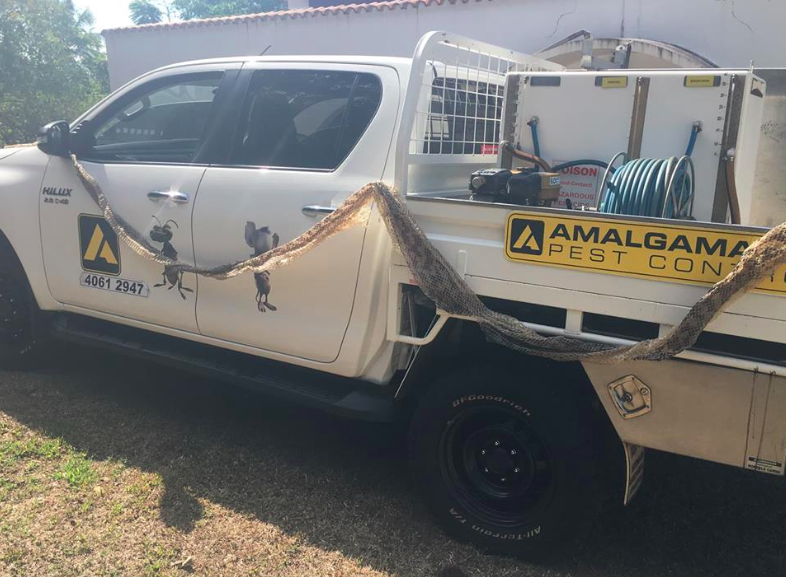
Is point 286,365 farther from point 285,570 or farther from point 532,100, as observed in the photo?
point 532,100

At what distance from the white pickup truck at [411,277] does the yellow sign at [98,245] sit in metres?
0.01

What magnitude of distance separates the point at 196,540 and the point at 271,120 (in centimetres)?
202

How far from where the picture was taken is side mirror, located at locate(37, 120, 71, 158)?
3.88 metres

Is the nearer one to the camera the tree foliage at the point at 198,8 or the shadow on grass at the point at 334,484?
the shadow on grass at the point at 334,484

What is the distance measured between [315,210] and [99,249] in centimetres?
153

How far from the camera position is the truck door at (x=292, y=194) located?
3096mm

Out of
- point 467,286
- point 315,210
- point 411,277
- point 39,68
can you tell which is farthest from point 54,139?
point 39,68

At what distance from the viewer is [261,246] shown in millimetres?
3246

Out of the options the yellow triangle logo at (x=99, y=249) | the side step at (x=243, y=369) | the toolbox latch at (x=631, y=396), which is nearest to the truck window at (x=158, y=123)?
the yellow triangle logo at (x=99, y=249)

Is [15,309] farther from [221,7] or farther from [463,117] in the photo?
[221,7]

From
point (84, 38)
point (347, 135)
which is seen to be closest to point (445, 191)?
point (347, 135)

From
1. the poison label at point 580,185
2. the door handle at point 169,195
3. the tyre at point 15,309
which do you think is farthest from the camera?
the tyre at point 15,309

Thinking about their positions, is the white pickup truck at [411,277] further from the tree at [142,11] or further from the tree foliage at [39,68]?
the tree at [142,11]

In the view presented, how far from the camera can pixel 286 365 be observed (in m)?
3.48
